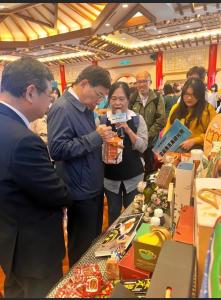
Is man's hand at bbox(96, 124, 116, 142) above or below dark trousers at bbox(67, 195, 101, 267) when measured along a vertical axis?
above

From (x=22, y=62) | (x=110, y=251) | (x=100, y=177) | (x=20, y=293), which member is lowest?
(x=20, y=293)

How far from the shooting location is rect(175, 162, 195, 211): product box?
104cm

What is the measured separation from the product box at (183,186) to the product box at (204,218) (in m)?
0.32

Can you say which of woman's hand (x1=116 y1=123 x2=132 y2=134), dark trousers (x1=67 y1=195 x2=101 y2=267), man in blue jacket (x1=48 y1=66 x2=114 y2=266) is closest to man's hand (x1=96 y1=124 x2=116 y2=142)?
man in blue jacket (x1=48 y1=66 x2=114 y2=266)

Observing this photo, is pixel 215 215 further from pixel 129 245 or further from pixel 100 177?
pixel 100 177

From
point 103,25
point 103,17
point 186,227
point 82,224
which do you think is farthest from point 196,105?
point 103,25

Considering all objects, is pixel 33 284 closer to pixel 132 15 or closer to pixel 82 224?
pixel 82 224

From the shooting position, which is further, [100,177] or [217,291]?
[100,177]

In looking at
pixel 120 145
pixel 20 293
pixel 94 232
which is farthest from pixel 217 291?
pixel 94 232

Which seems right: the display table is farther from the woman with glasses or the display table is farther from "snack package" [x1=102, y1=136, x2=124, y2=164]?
the woman with glasses

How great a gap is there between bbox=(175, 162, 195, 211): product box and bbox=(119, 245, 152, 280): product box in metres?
0.31

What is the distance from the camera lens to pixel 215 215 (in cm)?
58

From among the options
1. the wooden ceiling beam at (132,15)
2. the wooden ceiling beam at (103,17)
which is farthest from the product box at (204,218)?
the wooden ceiling beam at (132,15)

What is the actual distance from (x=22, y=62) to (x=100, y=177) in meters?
0.84
